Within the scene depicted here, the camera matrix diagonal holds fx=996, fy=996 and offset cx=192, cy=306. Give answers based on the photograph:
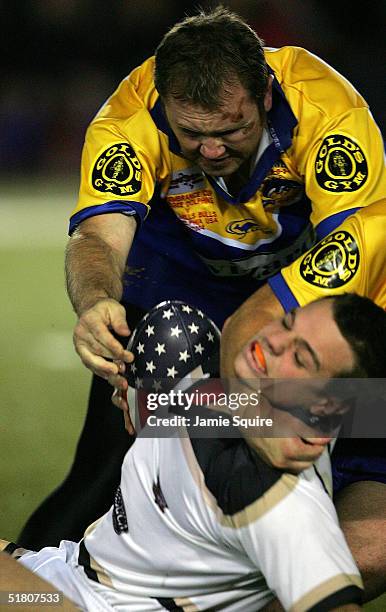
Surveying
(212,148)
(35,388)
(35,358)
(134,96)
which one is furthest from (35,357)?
(212,148)

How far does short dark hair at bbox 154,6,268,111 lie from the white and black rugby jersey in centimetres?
76

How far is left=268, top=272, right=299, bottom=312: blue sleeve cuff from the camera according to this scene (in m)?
1.80

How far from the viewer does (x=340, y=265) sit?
1.85 metres

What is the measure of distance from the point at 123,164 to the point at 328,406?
97 centimetres

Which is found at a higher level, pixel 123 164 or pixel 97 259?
pixel 123 164

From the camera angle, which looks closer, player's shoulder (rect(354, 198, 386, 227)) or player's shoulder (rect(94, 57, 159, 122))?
player's shoulder (rect(354, 198, 386, 227))

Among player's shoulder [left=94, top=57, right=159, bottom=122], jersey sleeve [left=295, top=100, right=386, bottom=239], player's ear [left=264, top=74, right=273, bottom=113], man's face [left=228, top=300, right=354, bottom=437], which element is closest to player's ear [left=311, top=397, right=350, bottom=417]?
man's face [left=228, top=300, right=354, bottom=437]

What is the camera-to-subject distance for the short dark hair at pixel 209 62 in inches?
77.9

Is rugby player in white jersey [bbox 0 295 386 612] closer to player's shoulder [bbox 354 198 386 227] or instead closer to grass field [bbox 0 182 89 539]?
player's shoulder [bbox 354 198 386 227]

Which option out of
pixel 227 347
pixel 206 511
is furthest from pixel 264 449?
pixel 227 347

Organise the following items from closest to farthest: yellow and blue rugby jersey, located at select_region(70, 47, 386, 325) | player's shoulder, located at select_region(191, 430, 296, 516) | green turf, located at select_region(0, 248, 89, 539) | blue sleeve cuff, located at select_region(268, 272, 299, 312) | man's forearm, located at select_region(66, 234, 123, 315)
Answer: player's shoulder, located at select_region(191, 430, 296, 516)
blue sleeve cuff, located at select_region(268, 272, 299, 312)
man's forearm, located at select_region(66, 234, 123, 315)
yellow and blue rugby jersey, located at select_region(70, 47, 386, 325)
green turf, located at select_region(0, 248, 89, 539)

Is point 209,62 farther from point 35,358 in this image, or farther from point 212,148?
point 35,358

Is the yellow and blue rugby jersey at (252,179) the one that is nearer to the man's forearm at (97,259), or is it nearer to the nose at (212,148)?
the man's forearm at (97,259)

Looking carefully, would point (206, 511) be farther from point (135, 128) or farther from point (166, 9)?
point (166, 9)
